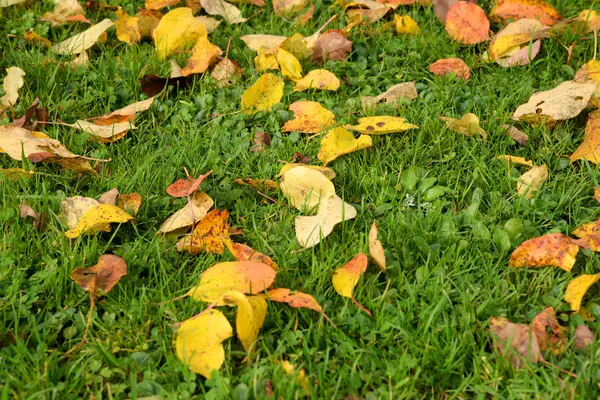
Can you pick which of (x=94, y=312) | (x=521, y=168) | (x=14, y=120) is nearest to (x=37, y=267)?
(x=94, y=312)

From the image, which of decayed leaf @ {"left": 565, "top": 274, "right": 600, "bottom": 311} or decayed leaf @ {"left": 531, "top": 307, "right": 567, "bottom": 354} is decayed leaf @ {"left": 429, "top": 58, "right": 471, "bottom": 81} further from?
decayed leaf @ {"left": 531, "top": 307, "right": 567, "bottom": 354}

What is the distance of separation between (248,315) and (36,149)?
106cm

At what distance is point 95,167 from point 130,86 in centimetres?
52

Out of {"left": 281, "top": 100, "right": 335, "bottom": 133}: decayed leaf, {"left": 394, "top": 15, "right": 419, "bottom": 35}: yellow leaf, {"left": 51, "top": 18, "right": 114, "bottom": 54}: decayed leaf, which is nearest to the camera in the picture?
{"left": 281, "top": 100, "right": 335, "bottom": 133}: decayed leaf

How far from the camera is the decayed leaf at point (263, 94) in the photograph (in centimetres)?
275

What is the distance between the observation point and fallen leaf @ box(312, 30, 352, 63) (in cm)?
305

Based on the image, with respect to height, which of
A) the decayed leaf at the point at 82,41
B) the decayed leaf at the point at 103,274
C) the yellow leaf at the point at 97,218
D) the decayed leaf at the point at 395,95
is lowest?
the decayed leaf at the point at 395,95

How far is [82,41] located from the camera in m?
3.06

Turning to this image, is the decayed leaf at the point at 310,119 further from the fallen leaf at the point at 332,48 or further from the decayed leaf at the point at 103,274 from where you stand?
the decayed leaf at the point at 103,274

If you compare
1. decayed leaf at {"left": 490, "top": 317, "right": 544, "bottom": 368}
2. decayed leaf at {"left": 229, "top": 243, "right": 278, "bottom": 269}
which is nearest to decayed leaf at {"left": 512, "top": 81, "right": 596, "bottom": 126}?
decayed leaf at {"left": 490, "top": 317, "right": 544, "bottom": 368}

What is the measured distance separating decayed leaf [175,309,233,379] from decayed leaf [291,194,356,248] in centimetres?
41

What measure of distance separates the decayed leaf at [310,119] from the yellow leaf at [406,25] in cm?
72

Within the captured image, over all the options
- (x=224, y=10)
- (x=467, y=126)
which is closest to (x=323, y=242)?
(x=467, y=126)

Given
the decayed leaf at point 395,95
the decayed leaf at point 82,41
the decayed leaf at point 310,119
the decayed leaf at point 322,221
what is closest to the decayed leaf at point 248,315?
the decayed leaf at point 322,221
